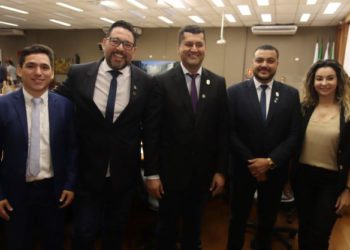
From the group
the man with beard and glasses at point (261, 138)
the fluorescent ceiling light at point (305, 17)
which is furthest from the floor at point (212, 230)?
the fluorescent ceiling light at point (305, 17)

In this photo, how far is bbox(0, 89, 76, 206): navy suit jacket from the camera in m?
1.67

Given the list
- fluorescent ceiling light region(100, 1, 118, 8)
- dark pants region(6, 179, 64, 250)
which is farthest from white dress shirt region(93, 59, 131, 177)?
fluorescent ceiling light region(100, 1, 118, 8)

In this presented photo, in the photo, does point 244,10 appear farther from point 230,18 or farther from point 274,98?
point 274,98

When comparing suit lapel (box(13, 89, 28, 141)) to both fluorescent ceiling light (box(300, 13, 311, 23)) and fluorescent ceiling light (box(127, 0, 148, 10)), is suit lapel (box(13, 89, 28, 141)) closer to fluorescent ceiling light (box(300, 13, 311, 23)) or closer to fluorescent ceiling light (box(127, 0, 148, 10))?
fluorescent ceiling light (box(127, 0, 148, 10))

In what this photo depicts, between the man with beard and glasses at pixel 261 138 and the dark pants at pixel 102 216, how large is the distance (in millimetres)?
823

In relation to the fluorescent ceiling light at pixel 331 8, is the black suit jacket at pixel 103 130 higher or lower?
lower

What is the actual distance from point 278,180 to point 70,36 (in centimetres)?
1228

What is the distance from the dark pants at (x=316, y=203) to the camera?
2080 mm

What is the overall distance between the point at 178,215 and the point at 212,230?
1.23 m

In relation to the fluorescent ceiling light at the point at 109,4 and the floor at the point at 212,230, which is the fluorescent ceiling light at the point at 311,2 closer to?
the fluorescent ceiling light at the point at 109,4

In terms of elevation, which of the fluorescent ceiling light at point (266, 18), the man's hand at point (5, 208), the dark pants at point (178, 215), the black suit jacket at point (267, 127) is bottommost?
the dark pants at point (178, 215)

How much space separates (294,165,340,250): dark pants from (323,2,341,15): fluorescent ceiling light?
6.26 metres

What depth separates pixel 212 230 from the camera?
320 centimetres

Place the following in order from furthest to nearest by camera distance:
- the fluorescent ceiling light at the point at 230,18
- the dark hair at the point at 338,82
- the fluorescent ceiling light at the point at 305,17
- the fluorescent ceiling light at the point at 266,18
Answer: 1. the fluorescent ceiling light at the point at 230,18
2. the fluorescent ceiling light at the point at 266,18
3. the fluorescent ceiling light at the point at 305,17
4. the dark hair at the point at 338,82
